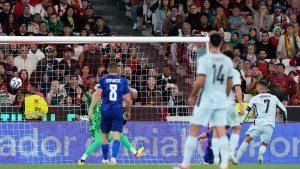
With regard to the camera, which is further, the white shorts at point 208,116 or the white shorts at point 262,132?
the white shorts at point 262,132

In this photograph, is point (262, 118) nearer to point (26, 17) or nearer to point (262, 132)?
point (262, 132)

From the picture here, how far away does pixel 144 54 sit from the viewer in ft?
86.8

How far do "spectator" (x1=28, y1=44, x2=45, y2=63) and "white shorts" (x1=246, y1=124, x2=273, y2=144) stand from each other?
5.12 m

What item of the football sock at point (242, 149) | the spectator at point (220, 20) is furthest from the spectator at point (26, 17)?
the football sock at point (242, 149)

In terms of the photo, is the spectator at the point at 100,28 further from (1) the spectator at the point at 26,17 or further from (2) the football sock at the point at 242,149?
(2) the football sock at the point at 242,149

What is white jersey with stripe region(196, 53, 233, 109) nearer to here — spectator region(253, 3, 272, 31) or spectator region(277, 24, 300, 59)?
spectator region(277, 24, 300, 59)

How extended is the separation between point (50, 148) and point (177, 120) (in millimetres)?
2995

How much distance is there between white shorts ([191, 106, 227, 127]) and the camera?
1722 cm

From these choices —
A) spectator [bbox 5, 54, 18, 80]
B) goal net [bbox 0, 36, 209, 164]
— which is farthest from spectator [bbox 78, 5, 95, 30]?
spectator [bbox 5, 54, 18, 80]

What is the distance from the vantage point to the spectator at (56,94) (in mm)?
25547

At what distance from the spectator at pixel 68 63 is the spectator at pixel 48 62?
0.67 feet

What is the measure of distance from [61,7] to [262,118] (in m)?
7.71

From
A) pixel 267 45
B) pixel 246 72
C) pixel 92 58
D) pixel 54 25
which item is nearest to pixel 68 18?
pixel 54 25

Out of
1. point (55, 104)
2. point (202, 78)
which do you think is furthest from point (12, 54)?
point (202, 78)
